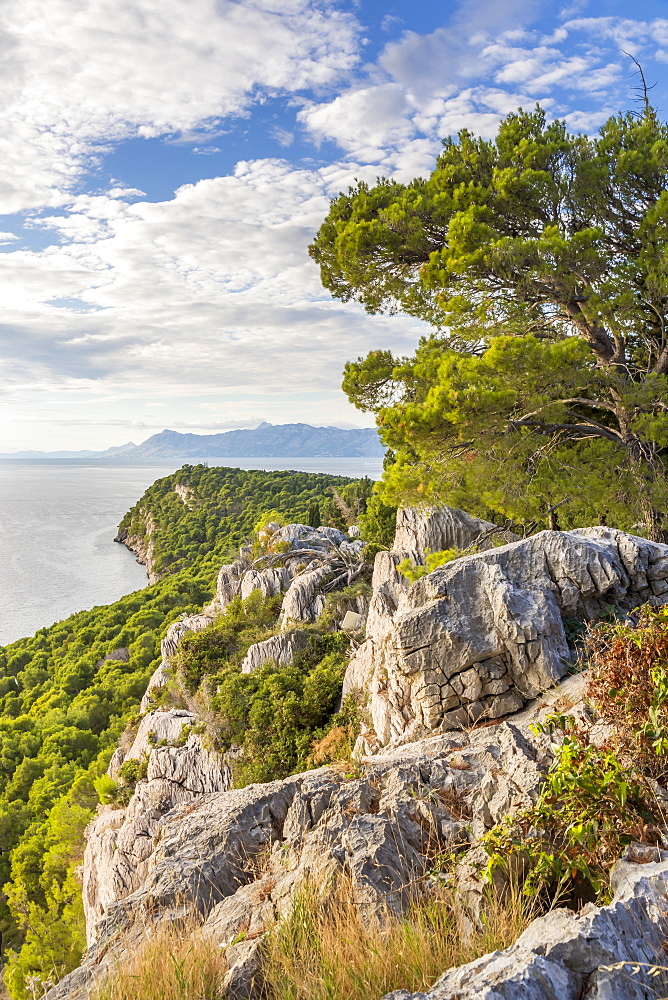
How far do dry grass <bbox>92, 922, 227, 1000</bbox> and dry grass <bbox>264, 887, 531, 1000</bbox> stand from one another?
1.13ft

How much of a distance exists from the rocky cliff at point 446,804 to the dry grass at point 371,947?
19cm

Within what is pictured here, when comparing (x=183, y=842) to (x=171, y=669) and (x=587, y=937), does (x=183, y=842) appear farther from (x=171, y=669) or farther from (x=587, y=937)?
(x=171, y=669)

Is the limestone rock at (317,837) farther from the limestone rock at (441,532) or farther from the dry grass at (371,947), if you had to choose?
the limestone rock at (441,532)

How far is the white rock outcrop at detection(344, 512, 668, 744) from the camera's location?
644 centimetres

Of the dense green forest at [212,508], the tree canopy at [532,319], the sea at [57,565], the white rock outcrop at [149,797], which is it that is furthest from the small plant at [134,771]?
the sea at [57,565]

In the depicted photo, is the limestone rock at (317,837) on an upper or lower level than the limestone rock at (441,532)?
lower

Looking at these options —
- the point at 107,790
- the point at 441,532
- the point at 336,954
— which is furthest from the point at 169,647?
the point at 336,954

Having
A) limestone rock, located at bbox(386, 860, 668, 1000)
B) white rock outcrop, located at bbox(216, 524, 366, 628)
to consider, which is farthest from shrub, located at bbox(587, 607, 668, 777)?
white rock outcrop, located at bbox(216, 524, 366, 628)

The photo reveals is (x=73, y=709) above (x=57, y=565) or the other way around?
the other way around

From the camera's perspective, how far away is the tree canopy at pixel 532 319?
10.7 m

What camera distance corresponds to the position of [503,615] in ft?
21.5

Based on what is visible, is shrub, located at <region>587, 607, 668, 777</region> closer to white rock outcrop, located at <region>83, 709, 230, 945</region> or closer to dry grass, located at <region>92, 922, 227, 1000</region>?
dry grass, located at <region>92, 922, 227, 1000</region>

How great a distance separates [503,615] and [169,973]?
15.5ft

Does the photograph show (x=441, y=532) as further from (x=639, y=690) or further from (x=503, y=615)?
(x=639, y=690)
